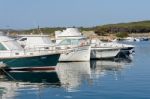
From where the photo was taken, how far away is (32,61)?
1604 inches

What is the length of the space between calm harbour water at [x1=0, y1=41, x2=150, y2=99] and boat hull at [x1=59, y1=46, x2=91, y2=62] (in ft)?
26.9

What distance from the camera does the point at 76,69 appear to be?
141ft

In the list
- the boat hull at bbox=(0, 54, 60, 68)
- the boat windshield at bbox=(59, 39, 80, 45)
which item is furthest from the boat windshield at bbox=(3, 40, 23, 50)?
the boat windshield at bbox=(59, 39, 80, 45)

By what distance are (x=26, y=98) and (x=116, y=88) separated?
18.7ft

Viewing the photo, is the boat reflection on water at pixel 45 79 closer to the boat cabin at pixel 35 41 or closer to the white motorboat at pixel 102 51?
the boat cabin at pixel 35 41

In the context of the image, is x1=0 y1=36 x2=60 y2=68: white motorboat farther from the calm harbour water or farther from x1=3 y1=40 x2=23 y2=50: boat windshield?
the calm harbour water

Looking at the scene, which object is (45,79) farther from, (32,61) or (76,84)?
(32,61)

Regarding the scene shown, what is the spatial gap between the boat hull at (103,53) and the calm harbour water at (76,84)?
44.1 feet

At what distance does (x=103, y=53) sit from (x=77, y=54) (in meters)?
6.11

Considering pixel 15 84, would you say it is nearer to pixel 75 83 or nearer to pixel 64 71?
pixel 75 83

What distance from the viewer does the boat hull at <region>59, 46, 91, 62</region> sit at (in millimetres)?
50312

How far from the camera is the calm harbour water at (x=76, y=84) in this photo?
1056 inches

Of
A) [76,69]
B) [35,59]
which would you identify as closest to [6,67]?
[35,59]

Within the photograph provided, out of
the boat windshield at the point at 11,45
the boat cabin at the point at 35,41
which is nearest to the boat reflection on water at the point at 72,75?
the boat cabin at the point at 35,41
